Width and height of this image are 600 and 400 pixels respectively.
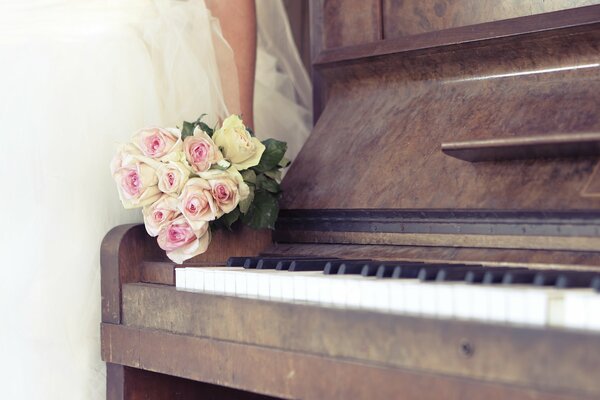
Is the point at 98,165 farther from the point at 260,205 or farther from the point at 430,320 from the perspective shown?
the point at 430,320

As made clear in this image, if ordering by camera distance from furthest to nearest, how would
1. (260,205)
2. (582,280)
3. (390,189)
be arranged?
1. (260,205)
2. (390,189)
3. (582,280)

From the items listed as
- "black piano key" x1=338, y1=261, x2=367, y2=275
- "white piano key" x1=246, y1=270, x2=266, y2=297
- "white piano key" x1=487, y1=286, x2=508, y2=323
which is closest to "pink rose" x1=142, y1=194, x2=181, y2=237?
"white piano key" x1=246, y1=270, x2=266, y2=297

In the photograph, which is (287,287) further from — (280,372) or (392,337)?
Answer: (392,337)

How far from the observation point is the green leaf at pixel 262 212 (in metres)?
1.70

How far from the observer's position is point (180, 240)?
62.4 inches

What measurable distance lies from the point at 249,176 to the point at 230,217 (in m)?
0.09

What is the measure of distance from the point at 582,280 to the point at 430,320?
0.18 metres

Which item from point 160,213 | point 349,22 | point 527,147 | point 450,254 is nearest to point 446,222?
point 450,254

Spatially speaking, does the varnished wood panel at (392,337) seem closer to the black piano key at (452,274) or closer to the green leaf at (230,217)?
the black piano key at (452,274)

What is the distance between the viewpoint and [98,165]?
1.73 metres

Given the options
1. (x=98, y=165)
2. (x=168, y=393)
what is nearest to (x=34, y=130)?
(x=98, y=165)

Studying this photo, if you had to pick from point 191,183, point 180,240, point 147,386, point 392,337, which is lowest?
point 147,386

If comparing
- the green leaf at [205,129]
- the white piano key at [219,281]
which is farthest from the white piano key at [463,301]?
the green leaf at [205,129]

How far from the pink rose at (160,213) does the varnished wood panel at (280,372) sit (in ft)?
0.61
